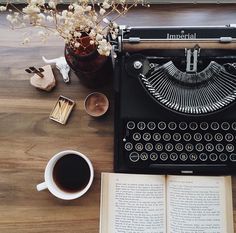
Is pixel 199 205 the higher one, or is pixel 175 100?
pixel 175 100

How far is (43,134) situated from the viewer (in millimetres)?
1196

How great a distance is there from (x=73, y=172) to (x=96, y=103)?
201 millimetres

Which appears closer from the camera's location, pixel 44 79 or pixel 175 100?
pixel 175 100

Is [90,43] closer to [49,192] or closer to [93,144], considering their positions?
[93,144]

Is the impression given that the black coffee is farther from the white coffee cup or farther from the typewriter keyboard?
the typewriter keyboard

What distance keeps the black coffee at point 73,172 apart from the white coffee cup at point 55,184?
0.01 metres

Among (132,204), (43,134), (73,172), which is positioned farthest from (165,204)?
(43,134)

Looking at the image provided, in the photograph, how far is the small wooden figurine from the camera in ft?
3.90

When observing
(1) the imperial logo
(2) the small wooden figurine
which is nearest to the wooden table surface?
(2) the small wooden figurine

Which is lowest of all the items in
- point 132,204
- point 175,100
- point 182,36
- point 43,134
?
point 132,204

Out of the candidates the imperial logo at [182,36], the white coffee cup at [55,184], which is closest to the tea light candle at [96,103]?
the white coffee cup at [55,184]

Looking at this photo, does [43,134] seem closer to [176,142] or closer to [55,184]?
[55,184]

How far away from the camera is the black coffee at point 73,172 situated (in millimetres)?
1131

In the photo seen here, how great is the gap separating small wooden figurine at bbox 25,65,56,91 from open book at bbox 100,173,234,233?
0.96 ft
